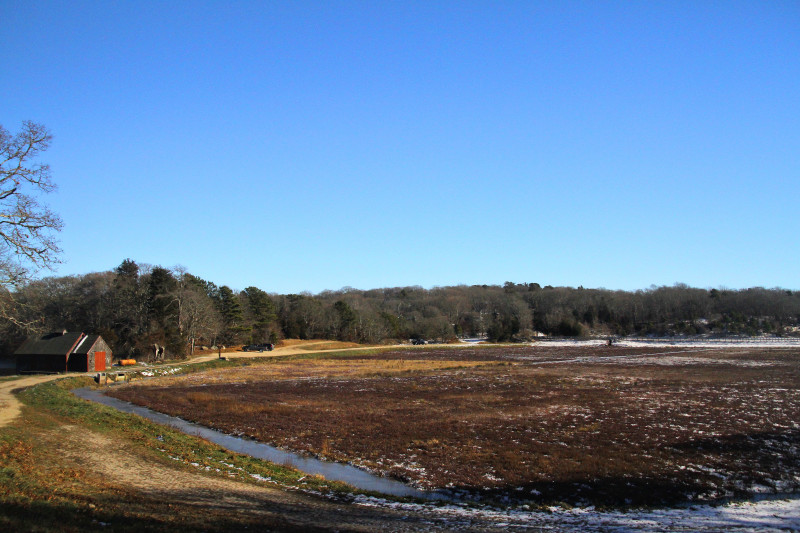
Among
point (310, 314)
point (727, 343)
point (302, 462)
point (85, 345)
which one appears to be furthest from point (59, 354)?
point (727, 343)

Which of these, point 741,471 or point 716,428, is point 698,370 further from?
point 741,471

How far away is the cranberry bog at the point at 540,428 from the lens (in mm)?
14383

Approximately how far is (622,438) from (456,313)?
153 metres

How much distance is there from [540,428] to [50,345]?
152 ft

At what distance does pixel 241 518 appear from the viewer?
9945mm

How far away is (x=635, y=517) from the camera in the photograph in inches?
444

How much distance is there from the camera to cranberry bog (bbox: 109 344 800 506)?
1438cm

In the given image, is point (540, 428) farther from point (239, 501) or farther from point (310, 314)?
point (310, 314)

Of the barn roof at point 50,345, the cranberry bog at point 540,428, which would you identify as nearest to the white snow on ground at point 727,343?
the cranberry bog at point 540,428

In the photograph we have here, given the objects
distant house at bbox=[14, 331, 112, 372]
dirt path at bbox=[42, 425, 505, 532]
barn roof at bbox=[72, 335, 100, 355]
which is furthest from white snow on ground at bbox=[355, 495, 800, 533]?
distant house at bbox=[14, 331, 112, 372]

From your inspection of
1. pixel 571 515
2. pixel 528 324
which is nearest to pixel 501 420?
pixel 571 515

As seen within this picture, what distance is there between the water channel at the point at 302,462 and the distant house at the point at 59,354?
25.4 metres

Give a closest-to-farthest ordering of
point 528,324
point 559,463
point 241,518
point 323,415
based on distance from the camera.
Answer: point 241,518
point 559,463
point 323,415
point 528,324

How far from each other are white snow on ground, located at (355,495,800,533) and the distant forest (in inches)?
620
